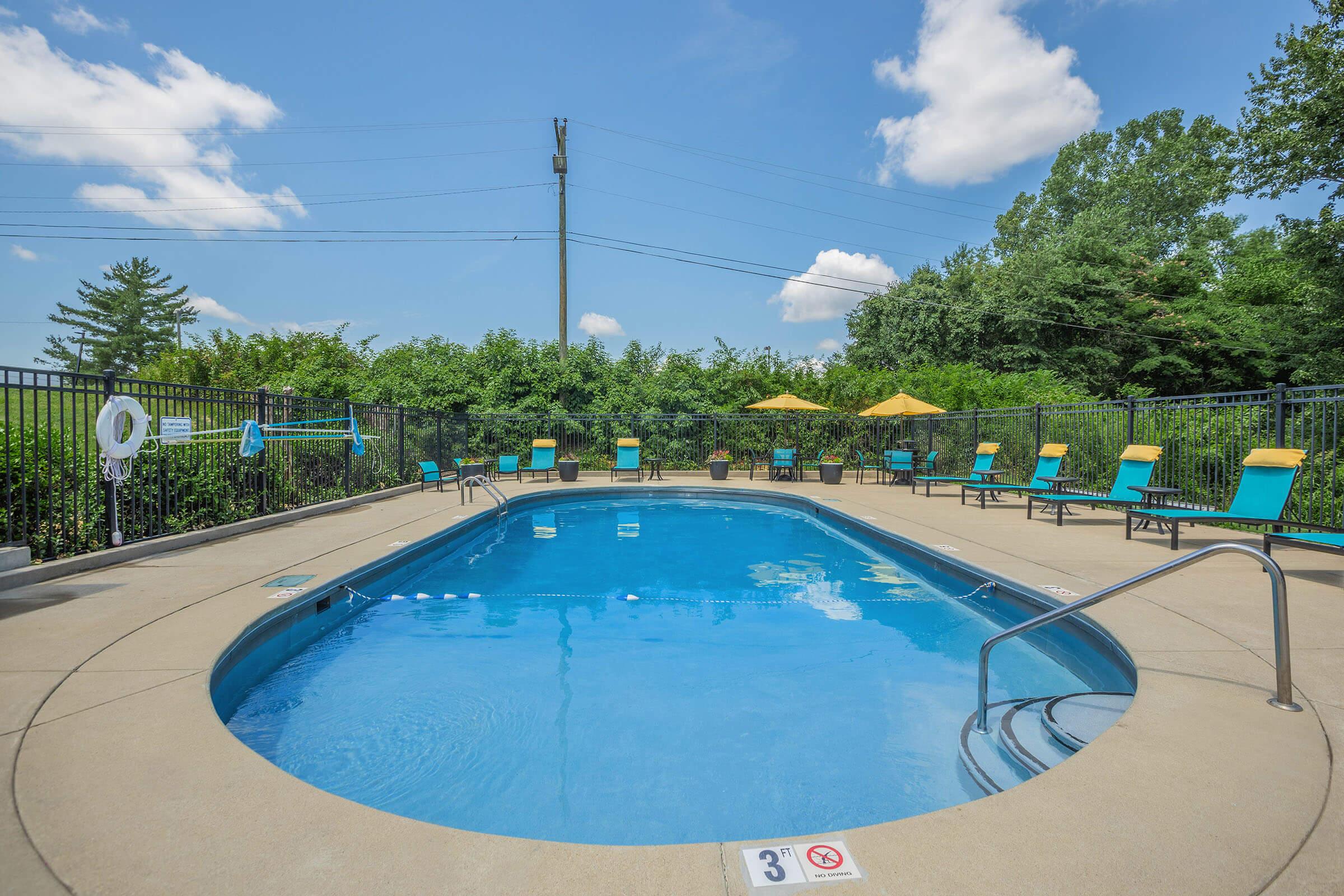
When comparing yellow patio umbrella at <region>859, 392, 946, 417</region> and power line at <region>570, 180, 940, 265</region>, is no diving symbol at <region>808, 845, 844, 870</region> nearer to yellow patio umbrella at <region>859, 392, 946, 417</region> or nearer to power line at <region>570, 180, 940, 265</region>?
yellow patio umbrella at <region>859, 392, 946, 417</region>

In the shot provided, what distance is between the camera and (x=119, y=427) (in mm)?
5422

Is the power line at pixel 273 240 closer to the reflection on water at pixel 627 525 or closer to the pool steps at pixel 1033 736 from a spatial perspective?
the reflection on water at pixel 627 525

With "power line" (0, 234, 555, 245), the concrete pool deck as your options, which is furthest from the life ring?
"power line" (0, 234, 555, 245)

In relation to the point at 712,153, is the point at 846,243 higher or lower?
lower

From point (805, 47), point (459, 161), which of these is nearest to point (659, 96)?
point (805, 47)

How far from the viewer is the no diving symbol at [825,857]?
1652 mm

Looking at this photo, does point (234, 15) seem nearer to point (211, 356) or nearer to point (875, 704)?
point (211, 356)

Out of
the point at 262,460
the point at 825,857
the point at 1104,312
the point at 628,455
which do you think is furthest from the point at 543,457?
the point at 1104,312

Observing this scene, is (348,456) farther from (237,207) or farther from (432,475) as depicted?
(237,207)

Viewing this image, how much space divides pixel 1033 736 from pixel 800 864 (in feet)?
6.05

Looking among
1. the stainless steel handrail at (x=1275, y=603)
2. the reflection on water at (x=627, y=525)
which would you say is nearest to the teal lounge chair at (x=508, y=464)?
the reflection on water at (x=627, y=525)

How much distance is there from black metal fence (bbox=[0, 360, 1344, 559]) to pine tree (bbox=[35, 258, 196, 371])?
4485 centimetres

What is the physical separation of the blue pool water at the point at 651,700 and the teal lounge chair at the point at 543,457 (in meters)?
7.86

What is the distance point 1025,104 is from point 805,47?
17.4 m
